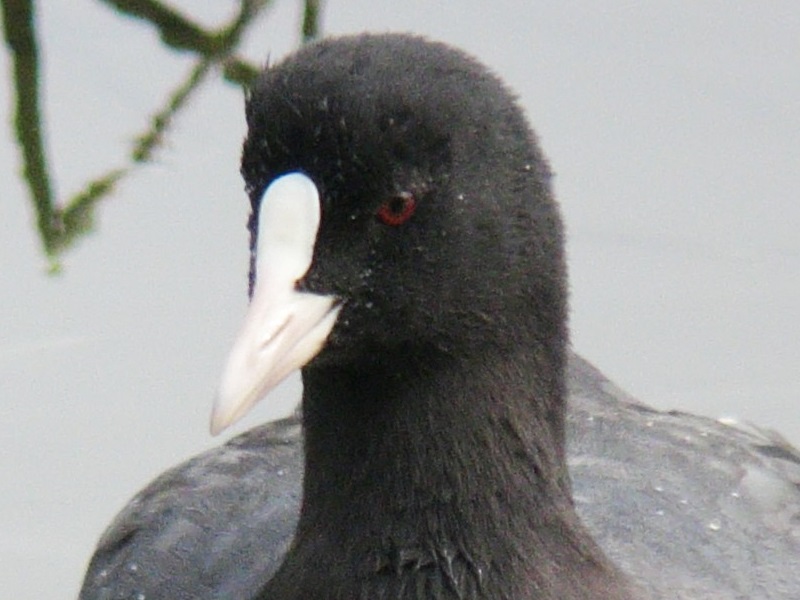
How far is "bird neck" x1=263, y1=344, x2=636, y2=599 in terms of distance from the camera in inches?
139

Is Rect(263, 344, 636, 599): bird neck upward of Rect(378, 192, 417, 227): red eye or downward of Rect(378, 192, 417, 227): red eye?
downward

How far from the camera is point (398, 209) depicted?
333 centimetres

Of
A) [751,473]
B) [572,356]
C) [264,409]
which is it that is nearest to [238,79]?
[264,409]

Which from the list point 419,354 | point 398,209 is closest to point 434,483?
point 419,354

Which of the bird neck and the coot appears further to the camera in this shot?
the bird neck

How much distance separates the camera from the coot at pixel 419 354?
10.8ft

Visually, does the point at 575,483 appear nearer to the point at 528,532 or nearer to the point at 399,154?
the point at 528,532

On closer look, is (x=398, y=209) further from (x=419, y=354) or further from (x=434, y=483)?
(x=434, y=483)

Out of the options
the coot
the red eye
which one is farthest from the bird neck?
the red eye

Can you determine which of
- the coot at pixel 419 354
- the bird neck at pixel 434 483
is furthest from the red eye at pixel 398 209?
the bird neck at pixel 434 483

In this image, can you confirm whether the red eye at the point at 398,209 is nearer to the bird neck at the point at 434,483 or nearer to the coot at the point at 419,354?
the coot at the point at 419,354

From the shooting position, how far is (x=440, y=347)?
3471mm

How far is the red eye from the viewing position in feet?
10.9

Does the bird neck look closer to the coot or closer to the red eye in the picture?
the coot
